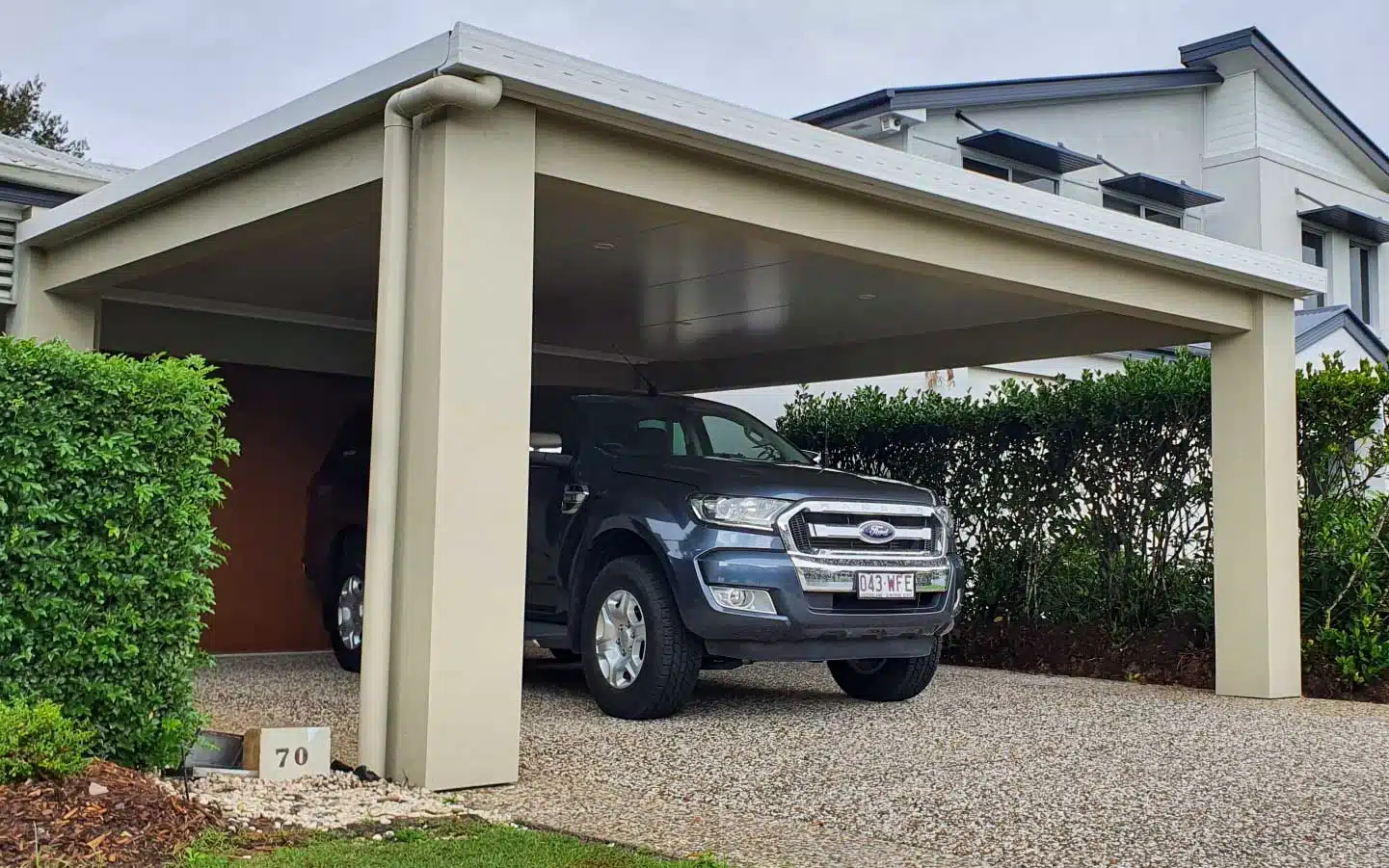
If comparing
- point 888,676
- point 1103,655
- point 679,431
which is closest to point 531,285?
point 679,431

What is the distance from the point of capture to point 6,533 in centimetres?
499

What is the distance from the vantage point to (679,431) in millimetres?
8906

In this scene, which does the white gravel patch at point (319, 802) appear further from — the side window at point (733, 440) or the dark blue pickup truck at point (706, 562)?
the side window at point (733, 440)

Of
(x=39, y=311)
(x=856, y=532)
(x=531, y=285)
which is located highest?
(x=39, y=311)

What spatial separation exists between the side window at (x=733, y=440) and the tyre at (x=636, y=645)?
1553 millimetres

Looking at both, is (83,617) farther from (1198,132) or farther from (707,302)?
(1198,132)

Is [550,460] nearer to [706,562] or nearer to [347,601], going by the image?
[706,562]

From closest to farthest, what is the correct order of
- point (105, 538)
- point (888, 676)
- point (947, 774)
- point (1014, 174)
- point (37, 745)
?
point (37, 745)
point (105, 538)
point (947, 774)
point (888, 676)
point (1014, 174)

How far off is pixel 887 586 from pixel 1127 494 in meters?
3.92

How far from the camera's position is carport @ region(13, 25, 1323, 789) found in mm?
5703

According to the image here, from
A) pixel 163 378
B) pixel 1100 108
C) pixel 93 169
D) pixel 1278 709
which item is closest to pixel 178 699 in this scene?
pixel 163 378

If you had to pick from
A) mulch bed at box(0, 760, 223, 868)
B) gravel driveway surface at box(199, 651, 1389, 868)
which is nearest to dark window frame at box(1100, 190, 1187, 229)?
gravel driveway surface at box(199, 651, 1389, 868)

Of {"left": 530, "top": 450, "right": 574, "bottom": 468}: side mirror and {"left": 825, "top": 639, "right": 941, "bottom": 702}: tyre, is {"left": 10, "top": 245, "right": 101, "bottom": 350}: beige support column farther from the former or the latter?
{"left": 825, "top": 639, "right": 941, "bottom": 702}: tyre

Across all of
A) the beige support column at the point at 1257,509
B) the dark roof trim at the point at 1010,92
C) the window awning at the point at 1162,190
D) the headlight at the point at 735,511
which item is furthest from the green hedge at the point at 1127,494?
the window awning at the point at 1162,190
